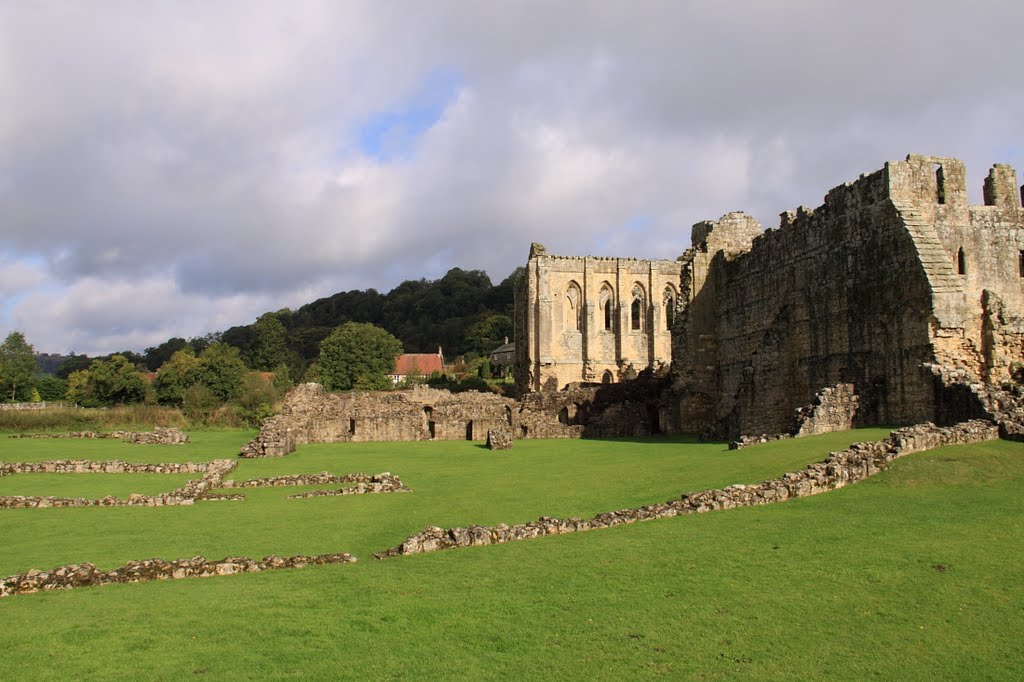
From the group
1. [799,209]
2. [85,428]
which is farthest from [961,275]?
[85,428]

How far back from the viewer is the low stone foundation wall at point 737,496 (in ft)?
34.9

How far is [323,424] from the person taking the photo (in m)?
32.9

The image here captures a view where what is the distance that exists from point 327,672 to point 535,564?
134 inches

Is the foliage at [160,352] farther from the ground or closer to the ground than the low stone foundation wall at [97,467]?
farther from the ground

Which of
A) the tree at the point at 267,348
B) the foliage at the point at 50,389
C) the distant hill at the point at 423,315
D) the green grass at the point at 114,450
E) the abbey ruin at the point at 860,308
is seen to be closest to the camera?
the abbey ruin at the point at 860,308

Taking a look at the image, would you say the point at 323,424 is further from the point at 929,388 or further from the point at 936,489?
the point at 936,489

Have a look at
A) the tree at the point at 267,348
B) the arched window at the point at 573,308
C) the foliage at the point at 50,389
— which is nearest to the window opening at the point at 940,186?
the arched window at the point at 573,308

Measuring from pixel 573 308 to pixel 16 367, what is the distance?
150 ft

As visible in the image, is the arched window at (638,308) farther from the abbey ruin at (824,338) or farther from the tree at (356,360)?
the abbey ruin at (824,338)

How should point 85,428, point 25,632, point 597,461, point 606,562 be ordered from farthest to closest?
point 85,428
point 597,461
point 606,562
point 25,632

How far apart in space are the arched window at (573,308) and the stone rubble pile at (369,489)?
46115 mm

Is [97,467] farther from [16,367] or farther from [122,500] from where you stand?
[16,367]

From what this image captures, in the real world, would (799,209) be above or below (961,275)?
above

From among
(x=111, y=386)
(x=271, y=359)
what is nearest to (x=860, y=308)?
(x=111, y=386)
